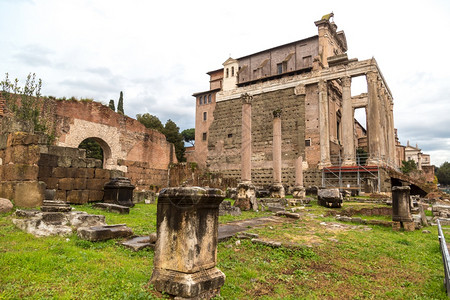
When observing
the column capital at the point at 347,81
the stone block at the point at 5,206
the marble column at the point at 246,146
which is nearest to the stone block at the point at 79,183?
the stone block at the point at 5,206

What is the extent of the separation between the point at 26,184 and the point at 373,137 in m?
25.2

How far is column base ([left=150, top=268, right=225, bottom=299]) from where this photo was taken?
9.53 feet

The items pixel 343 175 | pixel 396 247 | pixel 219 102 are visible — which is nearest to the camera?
pixel 396 247

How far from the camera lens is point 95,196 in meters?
10.6

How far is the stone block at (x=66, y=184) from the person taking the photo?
971 centimetres

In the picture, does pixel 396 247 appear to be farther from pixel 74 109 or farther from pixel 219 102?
pixel 219 102

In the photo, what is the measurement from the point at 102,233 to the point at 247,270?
2650mm

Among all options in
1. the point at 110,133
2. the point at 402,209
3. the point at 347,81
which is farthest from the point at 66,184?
the point at 347,81

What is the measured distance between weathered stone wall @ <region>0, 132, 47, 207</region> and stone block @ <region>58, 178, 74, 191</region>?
1248 mm

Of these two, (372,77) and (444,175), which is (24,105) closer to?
(372,77)

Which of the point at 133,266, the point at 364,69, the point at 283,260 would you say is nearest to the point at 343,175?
the point at 364,69

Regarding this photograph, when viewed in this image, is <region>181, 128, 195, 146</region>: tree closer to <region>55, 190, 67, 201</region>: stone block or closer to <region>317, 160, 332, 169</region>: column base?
<region>317, 160, 332, 169</region>: column base

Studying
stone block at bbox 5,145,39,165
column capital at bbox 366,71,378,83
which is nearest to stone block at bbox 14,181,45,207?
stone block at bbox 5,145,39,165

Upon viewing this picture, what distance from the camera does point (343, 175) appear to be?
2495 cm
